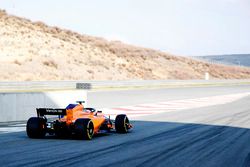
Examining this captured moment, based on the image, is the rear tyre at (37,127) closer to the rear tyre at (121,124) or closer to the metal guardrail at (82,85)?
the rear tyre at (121,124)

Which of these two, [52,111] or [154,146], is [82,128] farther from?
[154,146]

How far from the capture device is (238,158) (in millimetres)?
9359

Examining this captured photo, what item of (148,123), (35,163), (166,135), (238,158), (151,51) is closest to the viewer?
(35,163)

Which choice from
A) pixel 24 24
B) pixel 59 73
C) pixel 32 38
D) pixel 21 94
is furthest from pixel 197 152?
pixel 24 24

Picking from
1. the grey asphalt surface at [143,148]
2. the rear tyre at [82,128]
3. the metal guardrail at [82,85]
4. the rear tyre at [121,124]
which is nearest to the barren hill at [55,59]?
the metal guardrail at [82,85]

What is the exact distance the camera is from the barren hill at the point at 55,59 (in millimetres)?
55969

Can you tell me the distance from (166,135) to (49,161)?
491 cm

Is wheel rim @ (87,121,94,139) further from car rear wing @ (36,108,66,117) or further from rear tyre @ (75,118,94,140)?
car rear wing @ (36,108,66,117)

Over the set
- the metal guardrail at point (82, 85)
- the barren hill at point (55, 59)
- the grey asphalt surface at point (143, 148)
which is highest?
the barren hill at point (55, 59)

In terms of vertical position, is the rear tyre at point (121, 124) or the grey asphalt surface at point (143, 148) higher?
the rear tyre at point (121, 124)

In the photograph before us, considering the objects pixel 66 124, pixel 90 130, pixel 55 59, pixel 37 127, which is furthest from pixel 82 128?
pixel 55 59

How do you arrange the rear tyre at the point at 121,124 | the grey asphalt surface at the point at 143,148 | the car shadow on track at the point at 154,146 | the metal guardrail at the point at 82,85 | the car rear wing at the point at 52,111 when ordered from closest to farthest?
1. the grey asphalt surface at the point at 143,148
2. the car shadow on track at the point at 154,146
3. the car rear wing at the point at 52,111
4. the rear tyre at the point at 121,124
5. the metal guardrail at the point at 82,85

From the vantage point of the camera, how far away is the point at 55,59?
62531 mm

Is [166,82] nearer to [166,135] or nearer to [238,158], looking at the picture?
[166,135]
